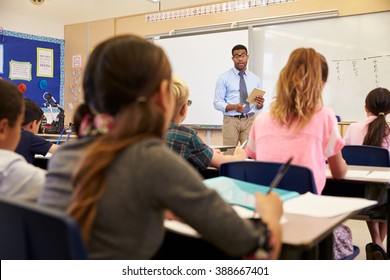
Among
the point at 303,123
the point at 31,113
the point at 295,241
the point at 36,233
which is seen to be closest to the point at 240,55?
the point at 31,113

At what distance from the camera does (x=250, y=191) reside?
137 cm

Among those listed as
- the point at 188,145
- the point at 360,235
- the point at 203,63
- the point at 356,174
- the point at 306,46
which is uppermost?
the point at 306,46

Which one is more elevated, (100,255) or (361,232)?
→ (100,255)

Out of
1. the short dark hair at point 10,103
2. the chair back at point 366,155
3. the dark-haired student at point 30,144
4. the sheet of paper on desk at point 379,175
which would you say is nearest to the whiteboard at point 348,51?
the chair back at point 366,155

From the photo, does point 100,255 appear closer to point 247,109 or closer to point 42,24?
point 247,109

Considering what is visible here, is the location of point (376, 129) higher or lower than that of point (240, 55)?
lower

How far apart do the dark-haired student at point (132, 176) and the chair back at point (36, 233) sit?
0.09 meters

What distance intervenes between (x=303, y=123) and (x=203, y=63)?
4.40 metres

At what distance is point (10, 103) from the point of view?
134 cm

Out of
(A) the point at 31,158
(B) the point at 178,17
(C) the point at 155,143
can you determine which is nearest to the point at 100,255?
(C) the point at 155,143

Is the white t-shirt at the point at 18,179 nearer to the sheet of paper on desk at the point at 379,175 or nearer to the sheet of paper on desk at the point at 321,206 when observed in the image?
the sheet of paper on desk at the point at 321,206

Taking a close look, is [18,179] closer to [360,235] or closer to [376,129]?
[376,129]

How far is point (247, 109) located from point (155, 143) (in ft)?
14.2

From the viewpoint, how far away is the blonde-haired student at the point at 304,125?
1.79 meters
